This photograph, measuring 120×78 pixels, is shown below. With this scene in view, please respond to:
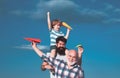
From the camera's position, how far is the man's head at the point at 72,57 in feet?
32.7

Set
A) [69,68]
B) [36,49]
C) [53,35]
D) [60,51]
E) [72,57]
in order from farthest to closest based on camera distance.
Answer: [53,35]
[60,51]
[36,49]
[69,68]
[72,57]

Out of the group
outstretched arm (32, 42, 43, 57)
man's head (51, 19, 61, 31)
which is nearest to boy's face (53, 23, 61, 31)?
man's head (51, 19, 61, 31)

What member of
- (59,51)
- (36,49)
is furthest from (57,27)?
(36,49)

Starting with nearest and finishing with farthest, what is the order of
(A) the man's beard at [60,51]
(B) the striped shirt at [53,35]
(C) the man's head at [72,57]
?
(C) the man's head at [72,57]
(A) the man's beard at [60,51]
(B) the striped shirt at [53,35]

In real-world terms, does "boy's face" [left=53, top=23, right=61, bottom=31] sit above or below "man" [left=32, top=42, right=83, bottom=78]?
above

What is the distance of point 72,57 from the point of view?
32.8 feet

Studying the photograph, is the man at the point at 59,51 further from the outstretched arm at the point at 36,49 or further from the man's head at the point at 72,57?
the man's head at the point at 72,57

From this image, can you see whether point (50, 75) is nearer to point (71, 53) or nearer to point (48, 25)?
point (48, 25)

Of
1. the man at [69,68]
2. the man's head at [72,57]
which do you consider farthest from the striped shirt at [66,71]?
the man's head at [72,57]

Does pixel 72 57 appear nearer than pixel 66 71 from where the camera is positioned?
Yes

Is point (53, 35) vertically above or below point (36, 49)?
above

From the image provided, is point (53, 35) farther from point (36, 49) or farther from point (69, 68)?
point (69, 68)

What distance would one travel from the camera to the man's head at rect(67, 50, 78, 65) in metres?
9.98

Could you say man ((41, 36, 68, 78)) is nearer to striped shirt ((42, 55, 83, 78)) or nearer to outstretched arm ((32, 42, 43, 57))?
outstretched arm ((32, 42, 43, 57))
